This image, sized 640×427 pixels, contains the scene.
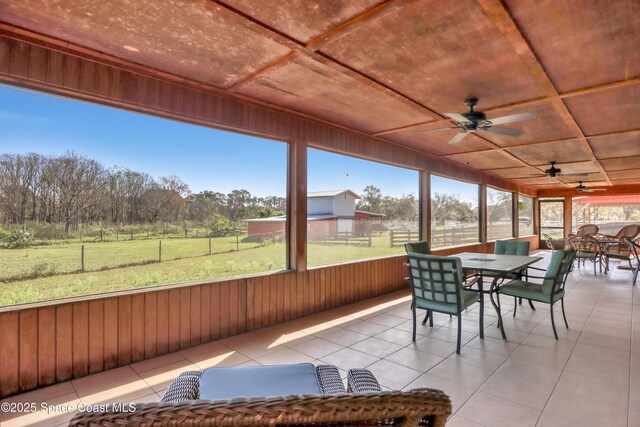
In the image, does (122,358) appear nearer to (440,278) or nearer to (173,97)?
(173,97)

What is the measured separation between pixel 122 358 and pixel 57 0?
2.62 metres

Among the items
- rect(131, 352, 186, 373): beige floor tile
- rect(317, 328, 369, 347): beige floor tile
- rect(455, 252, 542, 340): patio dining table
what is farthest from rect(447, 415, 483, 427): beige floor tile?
rect(131, 352, 186, 373): beige floor tile

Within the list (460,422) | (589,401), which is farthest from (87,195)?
(589,401)

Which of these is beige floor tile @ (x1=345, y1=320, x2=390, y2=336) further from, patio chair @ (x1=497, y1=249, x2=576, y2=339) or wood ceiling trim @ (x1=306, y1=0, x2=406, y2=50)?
A: wood ceiling trim @ (x1=306, y1=0, x2=406, y2=50)

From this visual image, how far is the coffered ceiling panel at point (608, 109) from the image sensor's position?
323 cm

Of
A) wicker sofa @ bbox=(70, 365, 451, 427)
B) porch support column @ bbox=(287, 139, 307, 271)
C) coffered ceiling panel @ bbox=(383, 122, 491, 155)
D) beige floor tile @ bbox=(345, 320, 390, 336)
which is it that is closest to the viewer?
wicker sofa @ bbox=(70, 365, 451, 427)

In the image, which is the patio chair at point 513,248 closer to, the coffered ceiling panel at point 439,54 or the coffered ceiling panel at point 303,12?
the coffered ceiling panel at point 439,54

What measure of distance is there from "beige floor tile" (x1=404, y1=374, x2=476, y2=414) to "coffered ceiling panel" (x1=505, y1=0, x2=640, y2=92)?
2.51 meters

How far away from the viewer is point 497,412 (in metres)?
2.10

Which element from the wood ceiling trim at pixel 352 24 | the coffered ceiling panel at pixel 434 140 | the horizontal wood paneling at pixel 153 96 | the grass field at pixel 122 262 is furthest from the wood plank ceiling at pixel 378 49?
the grass field at pixel 122 262

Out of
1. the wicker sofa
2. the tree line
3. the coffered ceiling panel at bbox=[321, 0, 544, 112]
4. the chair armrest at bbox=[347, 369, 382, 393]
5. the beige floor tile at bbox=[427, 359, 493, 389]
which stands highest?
the coffered ceiling panel at bbox=[321, 0, 544, 112]

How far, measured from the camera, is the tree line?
2521 millimetres

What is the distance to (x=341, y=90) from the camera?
10.8 ft

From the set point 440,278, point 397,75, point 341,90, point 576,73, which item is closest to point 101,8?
point 341,90
